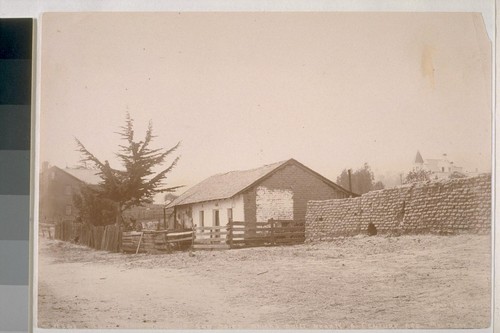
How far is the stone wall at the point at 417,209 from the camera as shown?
346 centimetres

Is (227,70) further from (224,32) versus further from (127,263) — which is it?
(127,263)

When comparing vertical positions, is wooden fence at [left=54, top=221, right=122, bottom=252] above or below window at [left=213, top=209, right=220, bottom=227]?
below

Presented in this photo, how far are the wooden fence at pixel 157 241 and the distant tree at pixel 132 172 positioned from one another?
145 millimetres

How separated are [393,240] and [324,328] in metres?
0.64

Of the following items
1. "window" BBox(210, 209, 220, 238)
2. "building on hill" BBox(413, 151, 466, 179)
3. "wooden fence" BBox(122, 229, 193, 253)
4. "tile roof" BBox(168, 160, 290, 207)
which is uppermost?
"building on hill" BBox(413, 151, 466, 179)

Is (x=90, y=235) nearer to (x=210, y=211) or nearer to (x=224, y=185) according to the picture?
(x=210, y=211)

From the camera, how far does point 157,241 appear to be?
138 inches

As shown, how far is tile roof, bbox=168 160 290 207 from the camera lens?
3477 mm

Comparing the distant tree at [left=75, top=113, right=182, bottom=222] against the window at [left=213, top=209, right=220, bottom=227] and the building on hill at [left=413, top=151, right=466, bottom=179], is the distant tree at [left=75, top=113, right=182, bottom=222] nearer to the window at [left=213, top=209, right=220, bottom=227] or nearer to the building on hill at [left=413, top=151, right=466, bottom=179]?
the window at [left=213, top=209, right=220, bottom=227]

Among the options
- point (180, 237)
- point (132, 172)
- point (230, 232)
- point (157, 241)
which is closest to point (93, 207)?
point (132, 172)

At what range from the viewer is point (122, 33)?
349 cm

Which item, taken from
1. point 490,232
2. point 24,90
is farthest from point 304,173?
point 24,90

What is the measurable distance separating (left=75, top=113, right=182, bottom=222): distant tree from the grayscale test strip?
1.19ft

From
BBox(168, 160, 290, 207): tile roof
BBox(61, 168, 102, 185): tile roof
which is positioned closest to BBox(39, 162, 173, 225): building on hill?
BBox(61, 168, 102, 185): tile roof
